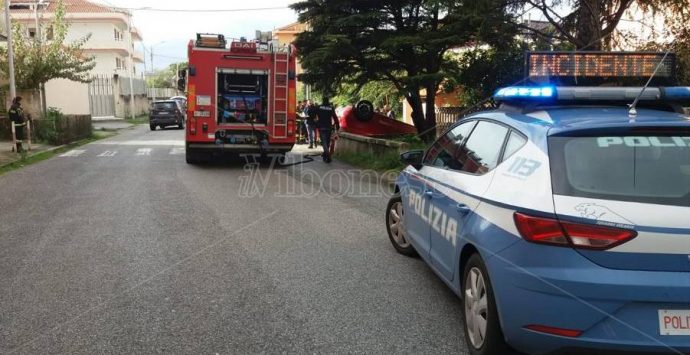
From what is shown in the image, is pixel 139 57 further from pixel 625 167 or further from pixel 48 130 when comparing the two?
pixel 625 167

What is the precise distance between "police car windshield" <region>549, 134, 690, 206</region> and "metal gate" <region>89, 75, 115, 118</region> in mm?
47300

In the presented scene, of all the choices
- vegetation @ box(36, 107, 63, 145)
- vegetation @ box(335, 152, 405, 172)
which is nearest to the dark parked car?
vegetation @ box(36, 107, 63, 145)

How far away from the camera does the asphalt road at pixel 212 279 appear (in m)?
3.94

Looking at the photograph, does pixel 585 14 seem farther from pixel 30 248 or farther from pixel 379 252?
pixel 30 248

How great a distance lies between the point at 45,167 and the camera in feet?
47.4

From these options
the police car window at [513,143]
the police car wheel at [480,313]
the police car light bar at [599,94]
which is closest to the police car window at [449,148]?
the police car window at [513,143]

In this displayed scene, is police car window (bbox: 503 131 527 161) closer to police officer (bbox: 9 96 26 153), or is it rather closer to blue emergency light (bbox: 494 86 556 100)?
blue emergency light (bbox: 494 86 556 100)

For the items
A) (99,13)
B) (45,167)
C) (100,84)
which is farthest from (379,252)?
(99,13)

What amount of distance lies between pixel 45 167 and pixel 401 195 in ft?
38.2

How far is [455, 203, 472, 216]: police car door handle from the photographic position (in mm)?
3748

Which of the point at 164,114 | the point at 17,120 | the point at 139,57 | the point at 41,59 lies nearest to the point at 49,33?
the point at 41,59

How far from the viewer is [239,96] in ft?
46.3

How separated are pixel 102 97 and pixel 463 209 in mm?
48098

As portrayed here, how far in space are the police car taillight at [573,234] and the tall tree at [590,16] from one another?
7145 millimetres
